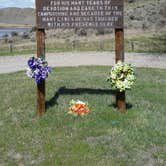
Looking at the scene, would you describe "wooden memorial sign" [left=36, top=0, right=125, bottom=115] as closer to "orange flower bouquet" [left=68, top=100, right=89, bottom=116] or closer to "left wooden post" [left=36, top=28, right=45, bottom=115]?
"left wooden post" [left=36, top=28, right=45, bottom=115]

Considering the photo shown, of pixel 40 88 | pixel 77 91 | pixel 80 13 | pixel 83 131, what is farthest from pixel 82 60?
pixel 83 131

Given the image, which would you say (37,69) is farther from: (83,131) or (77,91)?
(77,91)

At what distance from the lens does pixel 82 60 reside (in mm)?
21688

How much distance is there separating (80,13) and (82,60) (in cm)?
1219

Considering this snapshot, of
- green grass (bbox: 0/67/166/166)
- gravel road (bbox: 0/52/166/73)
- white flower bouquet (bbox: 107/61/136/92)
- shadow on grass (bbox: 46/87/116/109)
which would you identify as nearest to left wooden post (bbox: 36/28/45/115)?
green grass (bbox: 0/67/166/166)

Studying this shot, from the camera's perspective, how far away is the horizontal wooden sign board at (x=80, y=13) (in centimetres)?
945

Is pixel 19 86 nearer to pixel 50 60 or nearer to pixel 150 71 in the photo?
pixel 150 71

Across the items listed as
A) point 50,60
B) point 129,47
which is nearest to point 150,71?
point 50,60

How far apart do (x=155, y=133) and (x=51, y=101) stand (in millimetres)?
2691

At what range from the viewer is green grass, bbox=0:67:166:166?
24.0 feet

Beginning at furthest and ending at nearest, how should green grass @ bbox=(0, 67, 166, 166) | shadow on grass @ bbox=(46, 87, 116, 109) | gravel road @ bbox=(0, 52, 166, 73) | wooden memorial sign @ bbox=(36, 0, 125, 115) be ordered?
gravel road @ bbox=(0, 52, 166, 73)
shadow on grass @ bbox=(46, 87, 116, 109)
wooden memorial sign @ bbox=(36, 0, 125, 115)
green grass @ bbox=(0, 67, 166, 166)

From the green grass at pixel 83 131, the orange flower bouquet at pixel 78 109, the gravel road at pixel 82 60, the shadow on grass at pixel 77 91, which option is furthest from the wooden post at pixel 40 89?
the gravel road at pixel 82 60

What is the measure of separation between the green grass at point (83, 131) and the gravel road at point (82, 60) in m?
8.95

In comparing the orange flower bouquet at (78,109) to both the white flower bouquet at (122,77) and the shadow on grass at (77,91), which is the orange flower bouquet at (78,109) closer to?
the white flower bouquet at (122,77)
